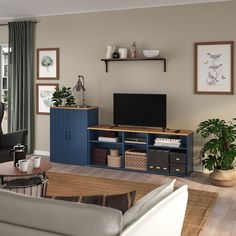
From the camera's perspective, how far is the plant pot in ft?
15.5

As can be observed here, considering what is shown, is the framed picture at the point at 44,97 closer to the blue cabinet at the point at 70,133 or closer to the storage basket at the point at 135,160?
the blue cabinet at the point at 70,133

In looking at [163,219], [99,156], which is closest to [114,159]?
[99,156]

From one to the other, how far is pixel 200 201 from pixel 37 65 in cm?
387

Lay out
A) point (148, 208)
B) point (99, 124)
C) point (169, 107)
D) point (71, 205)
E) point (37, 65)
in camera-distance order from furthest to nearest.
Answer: point (37, 65) → point (99, 124) → point (169, 107) → point (148, 208) → point (71, 205)

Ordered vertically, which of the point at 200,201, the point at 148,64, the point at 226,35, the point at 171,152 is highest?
the point at 226,35

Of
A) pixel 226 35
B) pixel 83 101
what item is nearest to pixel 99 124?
pixel 83 101

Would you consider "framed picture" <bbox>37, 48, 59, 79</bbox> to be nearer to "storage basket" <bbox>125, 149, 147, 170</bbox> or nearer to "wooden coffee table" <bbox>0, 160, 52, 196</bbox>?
"storage basket" <bbox>125, 149, 147, 170</bbox>

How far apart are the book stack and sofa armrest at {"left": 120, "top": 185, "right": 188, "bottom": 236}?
308 cm

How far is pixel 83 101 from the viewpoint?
617 cm

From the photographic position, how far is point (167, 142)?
17.4 ft

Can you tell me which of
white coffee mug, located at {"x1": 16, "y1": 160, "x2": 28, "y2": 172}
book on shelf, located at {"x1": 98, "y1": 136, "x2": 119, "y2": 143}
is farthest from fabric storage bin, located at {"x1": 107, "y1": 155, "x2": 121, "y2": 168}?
white coffee mug, located at {"x1": 16, "y1": 160, "x2": 28, "y2": 172}

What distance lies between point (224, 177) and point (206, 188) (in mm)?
275

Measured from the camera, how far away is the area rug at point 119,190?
363cm

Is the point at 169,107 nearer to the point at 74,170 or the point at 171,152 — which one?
the point at 171,152
